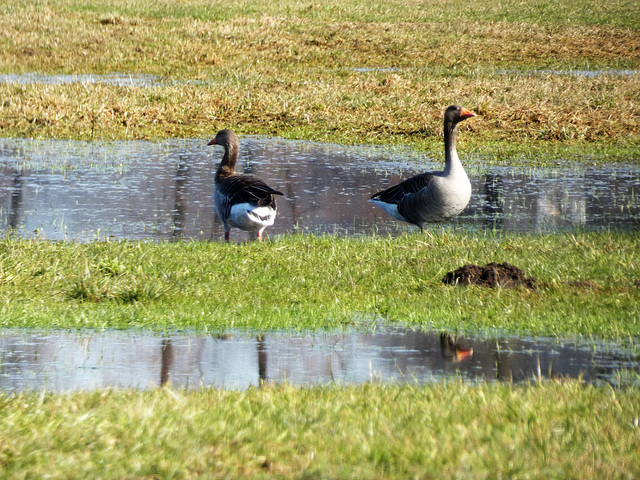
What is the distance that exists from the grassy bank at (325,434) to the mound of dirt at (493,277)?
140 inches

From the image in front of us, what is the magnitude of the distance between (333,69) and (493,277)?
2694cm

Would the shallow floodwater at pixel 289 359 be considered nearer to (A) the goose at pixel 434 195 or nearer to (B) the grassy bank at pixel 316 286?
(B) the grassy bank at pixel 316 286

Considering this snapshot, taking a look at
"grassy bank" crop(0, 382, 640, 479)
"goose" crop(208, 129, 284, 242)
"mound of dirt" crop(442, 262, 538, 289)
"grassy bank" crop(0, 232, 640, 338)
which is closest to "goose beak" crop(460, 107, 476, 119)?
"grassy bank" crop(0, 232, 640, 338)

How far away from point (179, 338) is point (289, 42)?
33708mm

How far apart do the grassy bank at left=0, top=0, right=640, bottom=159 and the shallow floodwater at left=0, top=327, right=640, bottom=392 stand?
14166mm

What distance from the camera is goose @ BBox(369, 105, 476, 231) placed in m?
13.1

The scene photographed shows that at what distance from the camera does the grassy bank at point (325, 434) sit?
16.1 feet

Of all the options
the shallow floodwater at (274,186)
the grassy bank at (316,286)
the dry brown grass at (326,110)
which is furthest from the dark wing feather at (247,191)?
the dry brown grass at (326,110)

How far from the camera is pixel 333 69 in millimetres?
35938

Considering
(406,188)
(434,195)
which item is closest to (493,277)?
(434,195)

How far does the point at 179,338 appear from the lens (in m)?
8.46

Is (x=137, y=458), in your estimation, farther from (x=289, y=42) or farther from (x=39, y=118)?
(x=289, y=42)

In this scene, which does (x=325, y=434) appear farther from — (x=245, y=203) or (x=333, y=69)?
(x=333, y=69)

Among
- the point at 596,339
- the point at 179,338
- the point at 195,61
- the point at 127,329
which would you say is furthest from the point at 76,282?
the point at 195,61
